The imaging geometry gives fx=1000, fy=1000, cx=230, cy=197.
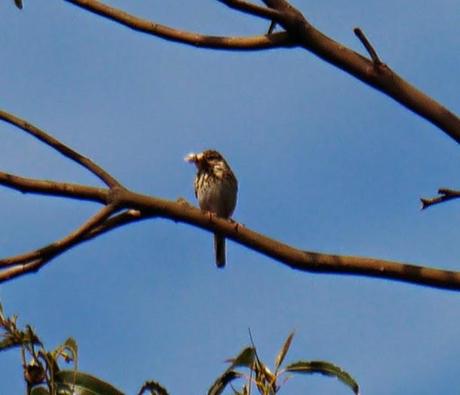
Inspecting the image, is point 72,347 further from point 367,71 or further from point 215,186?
point 215,186

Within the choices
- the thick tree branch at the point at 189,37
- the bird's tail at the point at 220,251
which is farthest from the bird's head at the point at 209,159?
the thick tree branch at the point at 189,37

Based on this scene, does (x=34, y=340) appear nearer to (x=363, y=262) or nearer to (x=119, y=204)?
(x=119, y=204)

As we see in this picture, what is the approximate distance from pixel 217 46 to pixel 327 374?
3.29 feet

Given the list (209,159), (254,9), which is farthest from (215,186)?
(254,9)

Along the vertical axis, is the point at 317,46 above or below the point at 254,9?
below

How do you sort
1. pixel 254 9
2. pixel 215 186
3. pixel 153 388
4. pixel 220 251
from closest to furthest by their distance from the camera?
1. pixel 153 388
2. pixel 254 9
3. pixel 215 186
4. pixel 220 251

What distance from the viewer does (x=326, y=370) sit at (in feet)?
8.58

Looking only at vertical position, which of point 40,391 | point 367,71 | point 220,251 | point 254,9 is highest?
point 220,251

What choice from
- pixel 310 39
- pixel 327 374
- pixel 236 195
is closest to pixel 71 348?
pixel 327 374

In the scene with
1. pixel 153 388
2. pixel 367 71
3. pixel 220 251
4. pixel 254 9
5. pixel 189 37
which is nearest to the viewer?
pixel 153 388

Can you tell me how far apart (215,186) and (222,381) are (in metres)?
6.46

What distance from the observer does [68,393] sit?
93.4 inches

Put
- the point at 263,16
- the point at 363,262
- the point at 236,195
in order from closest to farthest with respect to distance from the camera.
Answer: the point at 363,262
the point at 263,16
the point at 236,195

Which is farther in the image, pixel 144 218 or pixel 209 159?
pixel 209 159
